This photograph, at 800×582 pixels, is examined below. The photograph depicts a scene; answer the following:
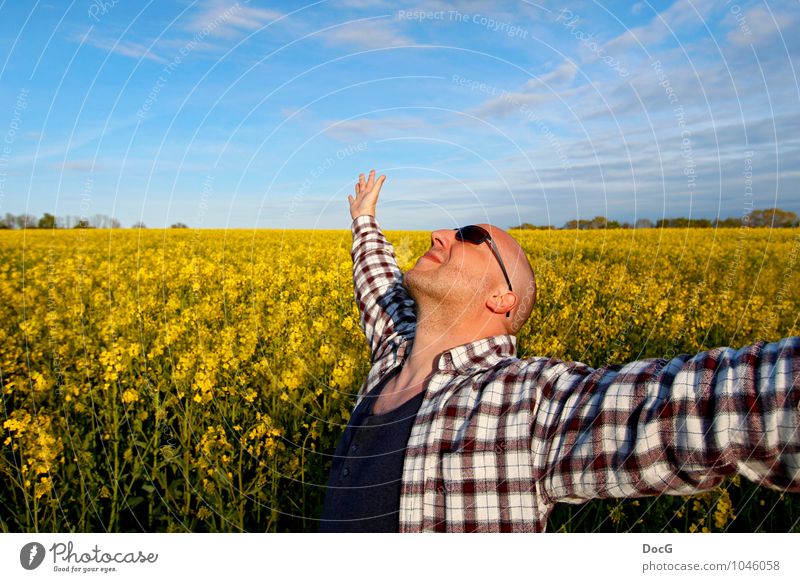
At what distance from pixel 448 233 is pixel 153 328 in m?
3.20

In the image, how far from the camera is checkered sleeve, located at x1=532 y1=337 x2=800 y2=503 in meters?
1.27

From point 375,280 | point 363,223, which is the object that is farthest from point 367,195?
point 375,280

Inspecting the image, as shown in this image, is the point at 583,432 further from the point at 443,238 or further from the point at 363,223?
the point at 363,223

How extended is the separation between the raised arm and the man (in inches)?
2.5

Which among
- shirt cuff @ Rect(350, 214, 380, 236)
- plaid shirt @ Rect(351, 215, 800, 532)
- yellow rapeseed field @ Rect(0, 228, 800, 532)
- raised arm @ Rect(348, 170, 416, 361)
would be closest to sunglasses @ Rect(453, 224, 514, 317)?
plaid shirt @ Rect(351, 215, 800, 532)

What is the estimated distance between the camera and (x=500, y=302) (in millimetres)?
2305

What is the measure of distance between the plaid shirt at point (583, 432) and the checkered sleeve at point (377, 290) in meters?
0.71

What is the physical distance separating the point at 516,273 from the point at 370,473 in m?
0.93

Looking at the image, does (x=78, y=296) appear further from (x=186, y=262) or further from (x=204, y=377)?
(x=204, y=377)

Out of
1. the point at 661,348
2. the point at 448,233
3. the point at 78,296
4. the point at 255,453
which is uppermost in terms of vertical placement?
the point at 448,233
